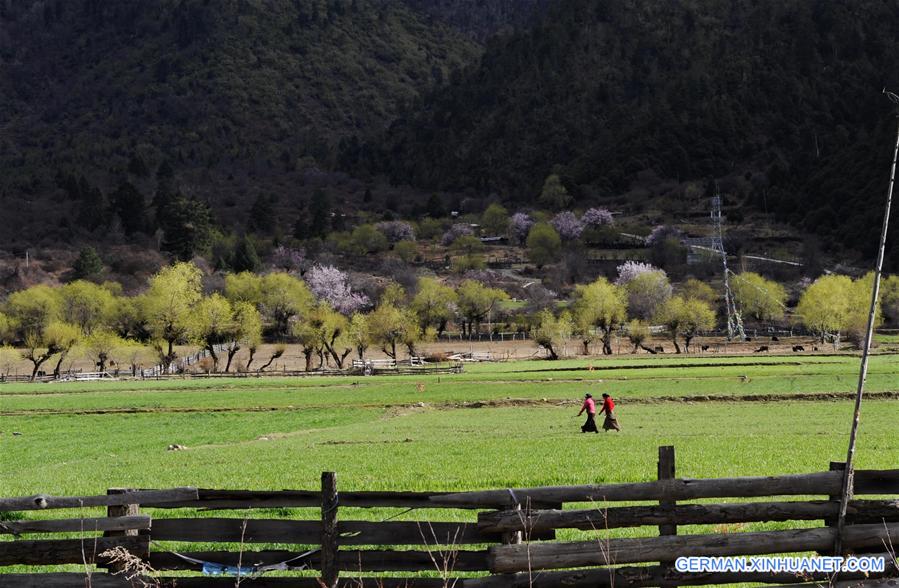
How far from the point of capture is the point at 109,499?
41.9 ft

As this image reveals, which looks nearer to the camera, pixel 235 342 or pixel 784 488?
pixel 784 488

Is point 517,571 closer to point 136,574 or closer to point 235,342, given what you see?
point 136,574

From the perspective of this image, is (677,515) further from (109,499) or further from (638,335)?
(638,335)

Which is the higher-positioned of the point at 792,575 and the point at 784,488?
the point at 784,488

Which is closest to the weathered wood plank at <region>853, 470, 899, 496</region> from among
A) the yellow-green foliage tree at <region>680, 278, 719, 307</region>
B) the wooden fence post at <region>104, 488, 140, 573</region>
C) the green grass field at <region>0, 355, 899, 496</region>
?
the wooden fence post at <region>104, 488, 140, 573</region>

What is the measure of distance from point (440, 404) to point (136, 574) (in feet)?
167

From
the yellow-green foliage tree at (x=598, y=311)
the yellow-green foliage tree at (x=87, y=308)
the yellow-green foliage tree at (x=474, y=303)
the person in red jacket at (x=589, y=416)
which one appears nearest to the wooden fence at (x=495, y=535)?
the person in red jacket at (x=589, y=416)

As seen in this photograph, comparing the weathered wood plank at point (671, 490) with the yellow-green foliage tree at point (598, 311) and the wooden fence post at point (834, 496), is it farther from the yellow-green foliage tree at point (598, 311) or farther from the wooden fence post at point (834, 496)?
the yellow-green foliage tree at point (598, 311)

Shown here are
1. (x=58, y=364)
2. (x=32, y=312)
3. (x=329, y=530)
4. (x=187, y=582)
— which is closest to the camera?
(x=329, y=530)

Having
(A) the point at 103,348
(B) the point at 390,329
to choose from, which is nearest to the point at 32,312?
(A) the point at 103,348

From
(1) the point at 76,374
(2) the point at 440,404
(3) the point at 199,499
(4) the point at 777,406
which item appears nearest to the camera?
(3) the point at 199,499

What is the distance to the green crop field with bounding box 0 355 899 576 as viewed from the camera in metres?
25.4

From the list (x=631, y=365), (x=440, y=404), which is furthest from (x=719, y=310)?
(x=440, y=404)

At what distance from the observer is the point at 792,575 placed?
1229 cm
